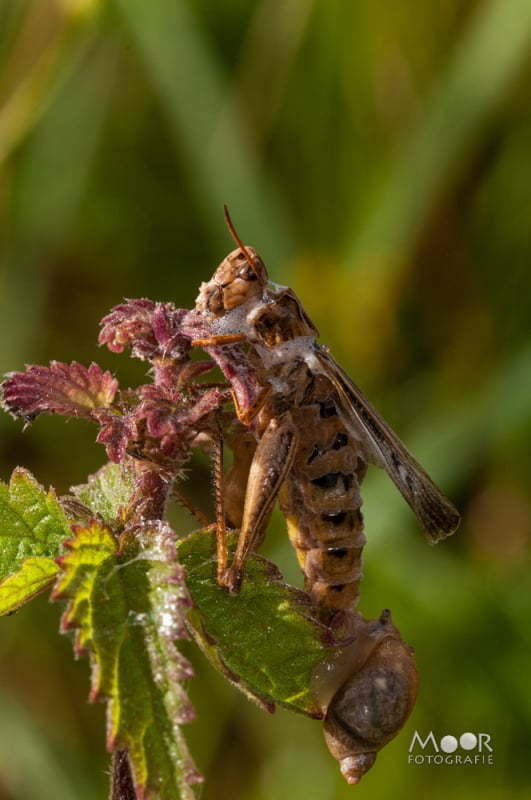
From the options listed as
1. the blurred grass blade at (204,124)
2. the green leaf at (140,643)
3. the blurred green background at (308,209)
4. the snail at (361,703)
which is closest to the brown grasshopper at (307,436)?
the snail at (361,703)

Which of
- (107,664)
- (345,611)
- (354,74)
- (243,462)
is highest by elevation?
(354,74)

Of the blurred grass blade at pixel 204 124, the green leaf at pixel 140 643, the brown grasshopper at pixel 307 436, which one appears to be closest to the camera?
the green leaf at pixel 140 643

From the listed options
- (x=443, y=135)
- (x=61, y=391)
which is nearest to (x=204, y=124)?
(x=443, y=135)

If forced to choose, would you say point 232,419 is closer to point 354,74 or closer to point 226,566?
point 226,566

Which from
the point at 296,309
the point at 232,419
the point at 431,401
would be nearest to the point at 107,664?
the point at 232,419

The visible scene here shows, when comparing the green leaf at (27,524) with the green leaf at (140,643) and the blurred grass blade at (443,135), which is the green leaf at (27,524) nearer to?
the green leaf at (140,643)

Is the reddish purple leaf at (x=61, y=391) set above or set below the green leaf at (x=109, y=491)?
above
